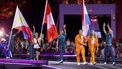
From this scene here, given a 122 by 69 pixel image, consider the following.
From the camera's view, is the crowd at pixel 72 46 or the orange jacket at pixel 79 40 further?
the crowd at pixel 72 46

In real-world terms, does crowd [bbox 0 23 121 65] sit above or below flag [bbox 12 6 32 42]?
below

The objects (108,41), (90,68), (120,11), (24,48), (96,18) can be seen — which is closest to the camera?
(90,68)

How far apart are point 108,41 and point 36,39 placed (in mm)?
3886

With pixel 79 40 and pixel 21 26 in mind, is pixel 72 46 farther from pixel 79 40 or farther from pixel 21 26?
pixel 79 40

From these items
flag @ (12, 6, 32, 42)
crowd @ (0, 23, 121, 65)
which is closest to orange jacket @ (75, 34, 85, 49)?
crowd @ (0, 23, 121, 65)

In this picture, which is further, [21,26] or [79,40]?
[21,26]

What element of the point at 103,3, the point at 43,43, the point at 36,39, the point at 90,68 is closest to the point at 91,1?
the point at 103,3

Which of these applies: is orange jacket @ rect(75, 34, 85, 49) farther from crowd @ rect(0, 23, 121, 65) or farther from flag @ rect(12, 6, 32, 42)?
flag @ rect(12, 6, 32, 42)

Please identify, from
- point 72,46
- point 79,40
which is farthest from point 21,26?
point 72,46

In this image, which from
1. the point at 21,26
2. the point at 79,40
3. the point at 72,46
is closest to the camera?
the point at 79,40

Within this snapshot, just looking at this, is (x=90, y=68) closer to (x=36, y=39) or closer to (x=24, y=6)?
(x=36, y=39)

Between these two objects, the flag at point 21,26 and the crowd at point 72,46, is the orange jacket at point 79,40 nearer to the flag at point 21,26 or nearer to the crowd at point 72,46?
the crowd at point 72,46

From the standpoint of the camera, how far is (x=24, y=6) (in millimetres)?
37781

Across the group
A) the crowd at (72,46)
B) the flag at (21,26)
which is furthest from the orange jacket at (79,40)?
the flag at (21,26)
